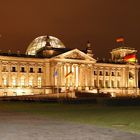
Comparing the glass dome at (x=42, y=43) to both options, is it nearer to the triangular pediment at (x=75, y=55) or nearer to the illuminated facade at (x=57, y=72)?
the illuminated facade at (x=57, y=72)

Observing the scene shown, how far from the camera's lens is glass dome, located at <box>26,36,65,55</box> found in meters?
136

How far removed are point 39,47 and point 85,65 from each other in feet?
61.8

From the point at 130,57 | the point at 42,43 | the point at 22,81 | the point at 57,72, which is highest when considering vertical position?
the point at 42,43

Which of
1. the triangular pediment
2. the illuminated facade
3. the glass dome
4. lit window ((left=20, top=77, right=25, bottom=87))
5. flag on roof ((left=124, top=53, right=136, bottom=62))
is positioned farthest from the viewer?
flag on roof ((left=124, top=53, right=136, bottom=62))

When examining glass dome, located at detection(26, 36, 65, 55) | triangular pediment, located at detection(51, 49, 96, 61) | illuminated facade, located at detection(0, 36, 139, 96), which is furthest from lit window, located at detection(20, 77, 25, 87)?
glass dome, located at detection(26, 36, 65, 55)

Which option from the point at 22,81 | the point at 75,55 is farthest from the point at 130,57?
the point at 22,81

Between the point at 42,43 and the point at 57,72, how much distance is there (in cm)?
2006

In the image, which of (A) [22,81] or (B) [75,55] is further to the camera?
(B) [75,55]

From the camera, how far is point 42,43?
450ft

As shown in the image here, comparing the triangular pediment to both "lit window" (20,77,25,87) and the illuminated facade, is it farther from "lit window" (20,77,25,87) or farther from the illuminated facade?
"lit window" (20,77,25,87)

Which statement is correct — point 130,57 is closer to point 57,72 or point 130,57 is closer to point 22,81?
point 57,72

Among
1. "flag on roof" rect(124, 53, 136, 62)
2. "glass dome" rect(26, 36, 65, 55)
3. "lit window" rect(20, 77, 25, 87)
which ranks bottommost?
"lit window" rect(20, 77, 25, 87)

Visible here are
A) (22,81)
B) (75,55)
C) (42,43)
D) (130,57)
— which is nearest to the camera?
(22,81)

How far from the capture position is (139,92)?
149250 mm
